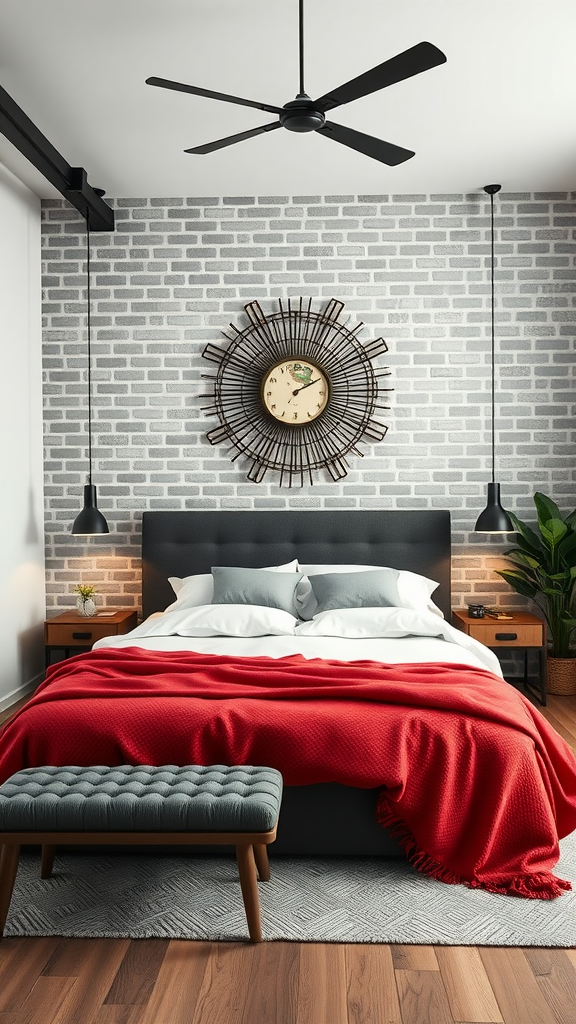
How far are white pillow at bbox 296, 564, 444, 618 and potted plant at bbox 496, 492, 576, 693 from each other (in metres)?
0.50

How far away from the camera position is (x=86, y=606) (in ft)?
15.6

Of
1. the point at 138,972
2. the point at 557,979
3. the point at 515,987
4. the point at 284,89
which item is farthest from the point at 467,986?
the point at 284,89

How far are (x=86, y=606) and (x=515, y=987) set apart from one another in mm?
3277

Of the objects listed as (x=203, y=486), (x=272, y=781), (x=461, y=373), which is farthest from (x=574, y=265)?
(x=272, y=781)

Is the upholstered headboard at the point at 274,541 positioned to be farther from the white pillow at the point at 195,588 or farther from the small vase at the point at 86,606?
the small vase at the point at 86,606

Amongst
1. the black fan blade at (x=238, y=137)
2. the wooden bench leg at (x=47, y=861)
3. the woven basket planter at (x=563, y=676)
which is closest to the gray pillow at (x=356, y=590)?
the woven basket planter at (x=563, y=676)

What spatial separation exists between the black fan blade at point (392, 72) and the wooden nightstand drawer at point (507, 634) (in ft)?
9.35

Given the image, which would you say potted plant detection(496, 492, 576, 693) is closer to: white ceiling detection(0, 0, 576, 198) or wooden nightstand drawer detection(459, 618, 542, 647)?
wooden nightstand drawer detection(459, 618, 542, 647)

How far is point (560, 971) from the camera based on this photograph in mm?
2135

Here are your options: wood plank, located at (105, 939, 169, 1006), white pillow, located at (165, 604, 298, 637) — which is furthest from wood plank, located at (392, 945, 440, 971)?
white pillow, located at (165, 604, 298, 637)

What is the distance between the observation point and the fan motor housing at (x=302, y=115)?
108 inches

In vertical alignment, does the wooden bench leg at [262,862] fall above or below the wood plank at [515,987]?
above

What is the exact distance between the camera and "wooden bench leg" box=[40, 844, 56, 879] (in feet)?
8.63

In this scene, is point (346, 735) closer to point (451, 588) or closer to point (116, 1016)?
point (116, 1016)
